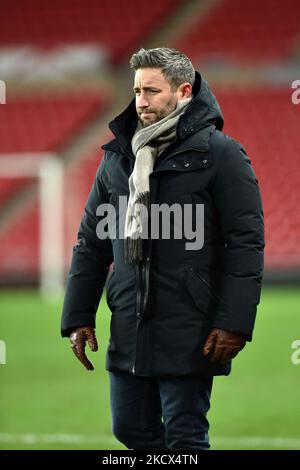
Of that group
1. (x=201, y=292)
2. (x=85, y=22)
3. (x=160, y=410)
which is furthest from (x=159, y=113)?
(x=85, y=22)

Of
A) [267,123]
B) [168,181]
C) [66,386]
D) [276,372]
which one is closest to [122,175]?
[168,181]

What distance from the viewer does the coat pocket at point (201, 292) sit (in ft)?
11.4

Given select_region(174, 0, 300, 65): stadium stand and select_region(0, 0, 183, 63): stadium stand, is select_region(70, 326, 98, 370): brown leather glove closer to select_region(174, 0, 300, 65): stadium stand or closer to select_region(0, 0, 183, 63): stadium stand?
select_region(174, 0, 300, 65): stadium stand

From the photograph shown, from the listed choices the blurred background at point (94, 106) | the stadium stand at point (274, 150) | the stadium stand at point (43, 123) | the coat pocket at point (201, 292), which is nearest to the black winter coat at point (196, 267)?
the coat pocket at point (201, 292)

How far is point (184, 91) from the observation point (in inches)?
140

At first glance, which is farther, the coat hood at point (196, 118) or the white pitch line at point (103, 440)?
the white pitch line at point (103, 440)

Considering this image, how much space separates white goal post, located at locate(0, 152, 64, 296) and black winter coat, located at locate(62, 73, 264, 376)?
28.8ft

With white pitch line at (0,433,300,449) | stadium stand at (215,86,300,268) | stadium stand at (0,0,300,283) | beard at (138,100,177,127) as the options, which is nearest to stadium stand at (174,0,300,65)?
stadium stand at (0,0,300,283)

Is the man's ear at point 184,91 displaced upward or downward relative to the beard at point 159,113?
upward

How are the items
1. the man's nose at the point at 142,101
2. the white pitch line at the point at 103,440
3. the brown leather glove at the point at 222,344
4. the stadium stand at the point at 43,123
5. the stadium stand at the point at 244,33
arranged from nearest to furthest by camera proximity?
the brown leather glove at the point at 222,344
the man's nose at the point at 142,101
the white pitch line at the point at 103,440
the stadium stand at the point at 244,33
the stadium stand at the point at 43,123

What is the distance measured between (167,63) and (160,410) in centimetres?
116

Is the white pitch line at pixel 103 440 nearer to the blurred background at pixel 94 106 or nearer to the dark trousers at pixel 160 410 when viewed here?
the dark trousers at pixel 160 410

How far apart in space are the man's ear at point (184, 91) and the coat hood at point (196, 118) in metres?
0.03

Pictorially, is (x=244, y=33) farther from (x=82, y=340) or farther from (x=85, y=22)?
(x=82, y=340)
